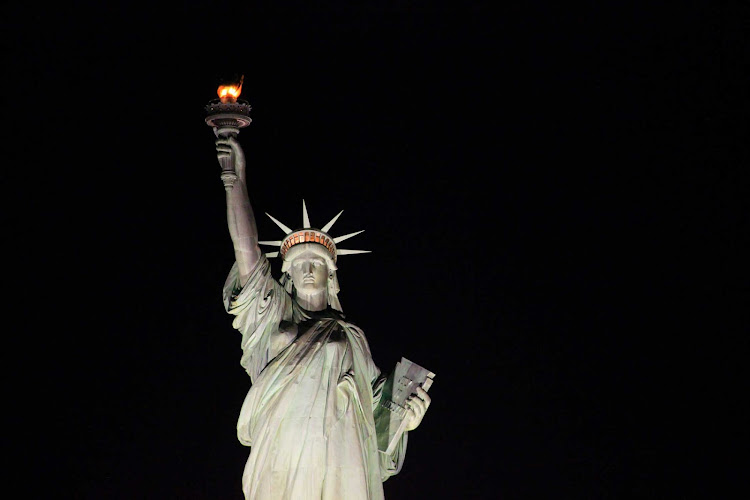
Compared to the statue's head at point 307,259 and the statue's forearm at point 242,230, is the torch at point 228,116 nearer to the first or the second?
the statue's forearm at point 242,230

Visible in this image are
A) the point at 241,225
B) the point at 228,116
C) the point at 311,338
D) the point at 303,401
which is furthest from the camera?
the point at 228,116

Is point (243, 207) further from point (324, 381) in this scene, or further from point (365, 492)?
point (365, 492)

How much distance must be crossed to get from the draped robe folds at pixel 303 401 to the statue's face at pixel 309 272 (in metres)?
0.22

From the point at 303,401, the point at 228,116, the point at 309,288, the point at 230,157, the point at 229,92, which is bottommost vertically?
the point at 303,401

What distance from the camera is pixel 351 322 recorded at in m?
14.6

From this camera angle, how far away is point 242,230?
1422cm

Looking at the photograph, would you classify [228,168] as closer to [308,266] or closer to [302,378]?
[308,266]

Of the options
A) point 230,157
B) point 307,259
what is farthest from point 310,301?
point 230,157

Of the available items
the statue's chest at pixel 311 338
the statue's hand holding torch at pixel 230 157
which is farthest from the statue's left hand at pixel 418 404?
the statue's hand holding torch at pixel 230 157

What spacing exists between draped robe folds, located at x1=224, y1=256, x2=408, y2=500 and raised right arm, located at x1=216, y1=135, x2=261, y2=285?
0.13 m

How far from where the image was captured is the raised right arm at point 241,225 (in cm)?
1423

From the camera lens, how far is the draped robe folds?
1341cm

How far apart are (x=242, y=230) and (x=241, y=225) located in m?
0.05

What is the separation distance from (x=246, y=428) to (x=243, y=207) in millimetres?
2331
